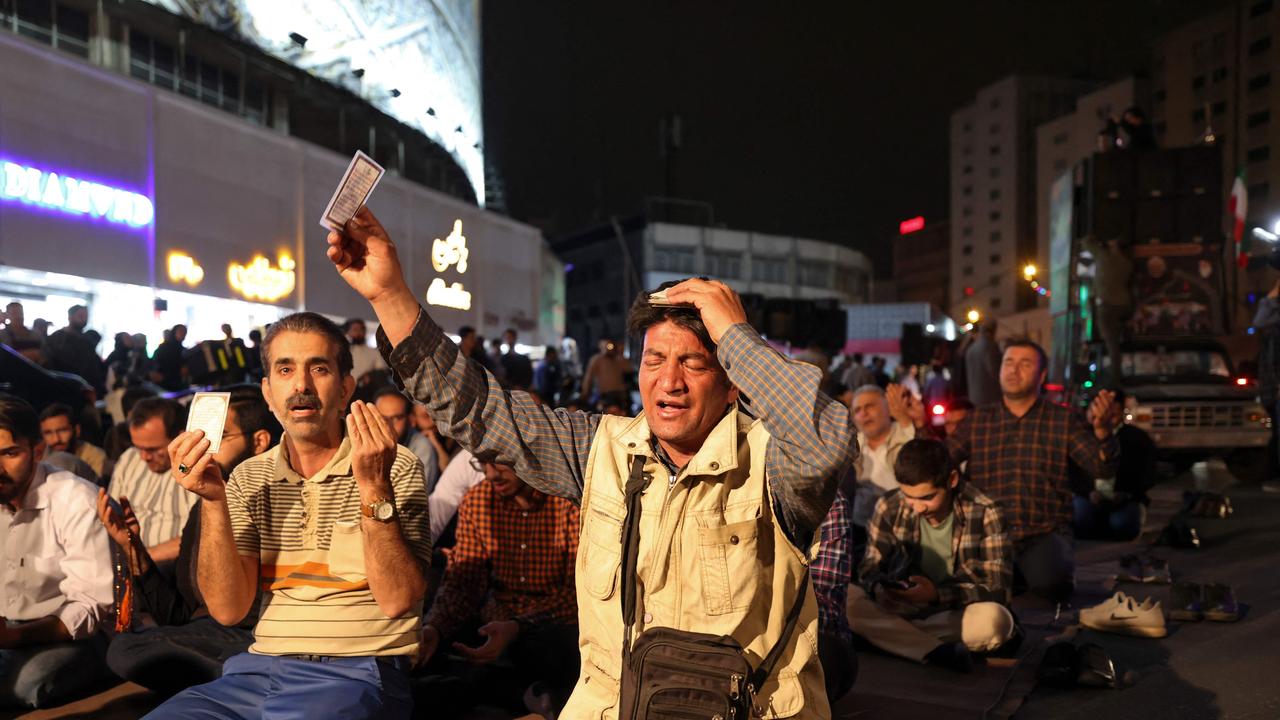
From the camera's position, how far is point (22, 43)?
15625 mm

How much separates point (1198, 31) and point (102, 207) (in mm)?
75432

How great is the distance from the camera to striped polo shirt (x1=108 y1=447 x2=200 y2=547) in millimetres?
5633

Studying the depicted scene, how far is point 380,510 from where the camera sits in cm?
305

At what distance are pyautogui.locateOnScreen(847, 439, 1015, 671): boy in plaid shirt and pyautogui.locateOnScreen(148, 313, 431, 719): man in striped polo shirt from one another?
→ 328 cm

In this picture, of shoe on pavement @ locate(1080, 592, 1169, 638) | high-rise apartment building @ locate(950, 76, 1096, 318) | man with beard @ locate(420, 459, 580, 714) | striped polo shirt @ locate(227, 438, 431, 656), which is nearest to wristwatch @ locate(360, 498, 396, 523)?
striped polo shirt @ locate(227, 438, 431, 656)

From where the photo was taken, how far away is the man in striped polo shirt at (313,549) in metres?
3.07

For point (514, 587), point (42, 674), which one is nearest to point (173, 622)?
point (42, 674)

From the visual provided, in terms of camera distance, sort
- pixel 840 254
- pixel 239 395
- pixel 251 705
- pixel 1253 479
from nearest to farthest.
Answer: pixel 251 705 → pixel 239 395 → pixel 1253 479 → pixel 840 254

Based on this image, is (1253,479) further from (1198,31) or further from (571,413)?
(1198,31)

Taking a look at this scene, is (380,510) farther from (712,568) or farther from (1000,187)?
(1000,187)

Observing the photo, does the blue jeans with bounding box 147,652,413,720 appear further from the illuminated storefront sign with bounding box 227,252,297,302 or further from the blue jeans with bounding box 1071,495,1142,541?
the illuminated storefront sign with bounding box 227,252,297,302

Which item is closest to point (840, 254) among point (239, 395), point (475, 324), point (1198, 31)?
point (1198, 31)

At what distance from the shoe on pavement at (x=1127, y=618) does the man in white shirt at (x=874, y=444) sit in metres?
1.72

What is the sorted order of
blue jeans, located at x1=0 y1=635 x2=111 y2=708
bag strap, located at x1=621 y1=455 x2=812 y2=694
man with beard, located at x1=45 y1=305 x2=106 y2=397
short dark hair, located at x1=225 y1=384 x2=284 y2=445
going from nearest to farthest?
bag strap, located at x1=621 y1=455 x2=812 y2=694
blue jeans, located at x1=0 y1=635 x2=111 y2=708
short dark hair, located at x1=225 y1=384 x2=284 y2=445
man with beard, located at x1=45 y1=305 x2=106 y2=397
